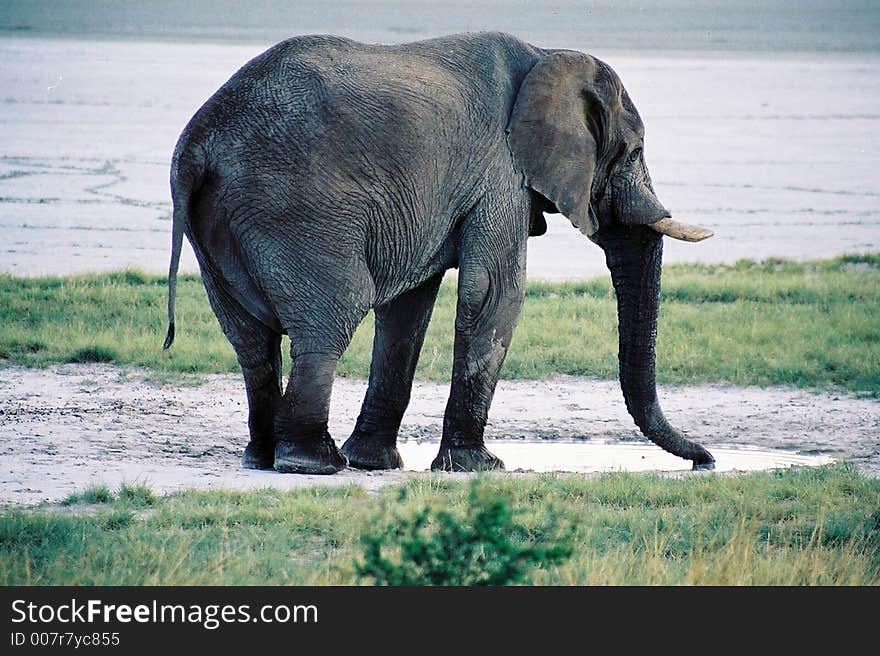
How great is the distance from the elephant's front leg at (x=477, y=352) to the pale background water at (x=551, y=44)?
8.06 metres

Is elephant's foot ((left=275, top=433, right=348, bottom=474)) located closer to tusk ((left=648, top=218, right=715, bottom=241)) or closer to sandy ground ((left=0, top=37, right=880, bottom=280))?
tusk ((left=648, top=218, right=715, bottom=241))

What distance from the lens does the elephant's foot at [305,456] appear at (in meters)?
8.77

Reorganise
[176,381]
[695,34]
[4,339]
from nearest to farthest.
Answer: [176,381] < [4,339] < [695,34]

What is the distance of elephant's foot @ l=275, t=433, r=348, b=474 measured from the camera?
8773mm

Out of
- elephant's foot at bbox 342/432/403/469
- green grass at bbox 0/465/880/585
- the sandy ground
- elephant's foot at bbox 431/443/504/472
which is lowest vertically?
elephant's foot at bbox 342/432/403/469

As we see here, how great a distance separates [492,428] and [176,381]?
2.37 metres

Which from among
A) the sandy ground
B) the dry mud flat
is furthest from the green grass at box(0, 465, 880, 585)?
the sandy ground

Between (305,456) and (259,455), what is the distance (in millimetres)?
432

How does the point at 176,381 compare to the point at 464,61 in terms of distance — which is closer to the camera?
the point at 464,61

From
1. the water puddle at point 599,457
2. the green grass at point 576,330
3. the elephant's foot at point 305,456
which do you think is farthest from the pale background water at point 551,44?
the elephant's foot at point 305,456

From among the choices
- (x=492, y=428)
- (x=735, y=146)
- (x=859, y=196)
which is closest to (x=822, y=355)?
(x=492, y=428)

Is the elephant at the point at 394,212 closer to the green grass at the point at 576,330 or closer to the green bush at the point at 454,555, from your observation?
the green bush at the point at 454,555
